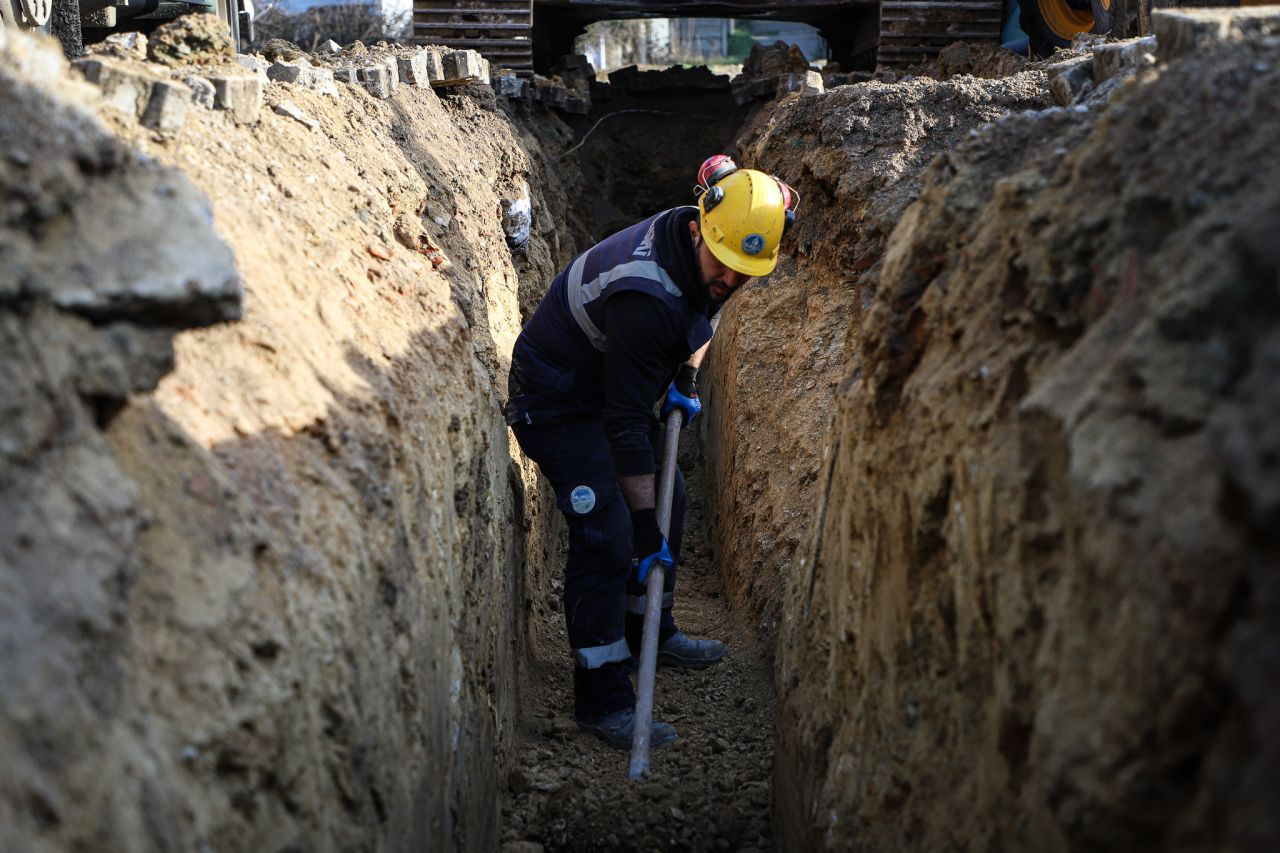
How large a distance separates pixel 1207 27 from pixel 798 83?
6.63 metres

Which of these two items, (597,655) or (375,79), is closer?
(597,655)

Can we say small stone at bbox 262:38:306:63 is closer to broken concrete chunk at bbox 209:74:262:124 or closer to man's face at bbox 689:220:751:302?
broken concrete chunk at bbox 209:74:262:124

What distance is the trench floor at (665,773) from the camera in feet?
13.8

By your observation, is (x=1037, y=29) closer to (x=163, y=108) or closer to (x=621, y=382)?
(x=621, y=382)

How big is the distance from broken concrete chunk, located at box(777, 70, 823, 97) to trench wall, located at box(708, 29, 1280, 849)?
495 cm

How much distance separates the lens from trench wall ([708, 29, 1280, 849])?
1.58 metres

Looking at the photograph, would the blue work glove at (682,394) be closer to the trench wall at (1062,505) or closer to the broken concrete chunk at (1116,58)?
the trench wall at (1062,505)

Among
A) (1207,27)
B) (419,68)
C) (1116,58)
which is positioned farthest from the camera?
(419,68)

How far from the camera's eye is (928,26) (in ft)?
34.3

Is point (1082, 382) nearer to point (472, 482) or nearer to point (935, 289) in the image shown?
point (935, 289)

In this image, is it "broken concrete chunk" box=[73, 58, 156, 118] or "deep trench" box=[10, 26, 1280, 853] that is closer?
"deep trench" box=[10, 26, 1280, 853]

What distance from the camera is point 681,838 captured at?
4160 mm

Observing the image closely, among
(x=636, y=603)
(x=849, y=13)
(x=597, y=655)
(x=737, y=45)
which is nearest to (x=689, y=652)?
(x=636, y=603)

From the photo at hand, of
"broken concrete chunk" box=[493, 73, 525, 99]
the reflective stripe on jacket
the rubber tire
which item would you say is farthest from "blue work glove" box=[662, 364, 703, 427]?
the rubber tire
